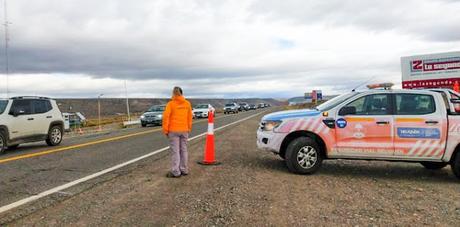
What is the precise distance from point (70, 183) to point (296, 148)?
4256 millimetres

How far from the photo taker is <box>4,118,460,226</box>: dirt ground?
541cm

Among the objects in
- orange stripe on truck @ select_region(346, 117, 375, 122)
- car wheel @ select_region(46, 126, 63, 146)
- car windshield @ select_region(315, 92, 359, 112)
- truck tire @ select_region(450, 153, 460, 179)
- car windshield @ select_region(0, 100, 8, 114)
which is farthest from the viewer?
car wheel @ select_region(46, 126, 63, 146)

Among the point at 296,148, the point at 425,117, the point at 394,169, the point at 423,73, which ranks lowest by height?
the point at 394,169

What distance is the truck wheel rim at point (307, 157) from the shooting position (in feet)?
27.7

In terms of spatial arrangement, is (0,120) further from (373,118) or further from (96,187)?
(373,118)

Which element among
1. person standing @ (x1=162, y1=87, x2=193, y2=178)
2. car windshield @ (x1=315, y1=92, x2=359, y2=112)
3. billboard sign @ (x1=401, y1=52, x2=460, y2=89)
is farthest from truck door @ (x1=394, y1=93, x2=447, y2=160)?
billboard sign @ (x1=401, y1=52, x2=460, y2=89)

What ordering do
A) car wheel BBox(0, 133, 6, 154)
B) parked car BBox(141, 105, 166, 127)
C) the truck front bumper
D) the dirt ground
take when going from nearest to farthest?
the dirt ground < the truck front bumper < car wheel BBox(0, 133, 6, 154) < parked car BBox(141, 105, 166, 127)

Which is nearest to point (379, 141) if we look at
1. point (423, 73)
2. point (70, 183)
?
point (70, 183)

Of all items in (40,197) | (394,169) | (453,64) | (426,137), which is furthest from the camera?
(453,64)

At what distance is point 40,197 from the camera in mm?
6555

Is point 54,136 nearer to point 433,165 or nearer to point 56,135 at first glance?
point 56,135

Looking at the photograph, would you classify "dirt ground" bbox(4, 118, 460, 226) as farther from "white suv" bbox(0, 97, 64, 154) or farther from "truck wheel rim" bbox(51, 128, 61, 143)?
"truck wheel rim" bbox(51, 128, 61, 143)

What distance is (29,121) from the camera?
14.3m

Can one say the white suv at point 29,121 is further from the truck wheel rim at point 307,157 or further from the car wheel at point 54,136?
the truck wheel rim at point 307,157
